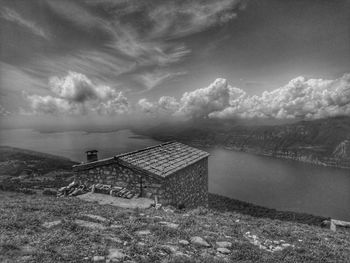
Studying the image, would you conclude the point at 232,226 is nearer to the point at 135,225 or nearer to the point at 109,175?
the point at 135,225

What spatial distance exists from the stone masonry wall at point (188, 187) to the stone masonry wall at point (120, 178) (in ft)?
2.74

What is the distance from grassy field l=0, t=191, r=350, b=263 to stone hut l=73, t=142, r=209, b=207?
4.20 m

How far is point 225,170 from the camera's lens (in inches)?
7421

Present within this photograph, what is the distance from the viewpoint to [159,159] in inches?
627

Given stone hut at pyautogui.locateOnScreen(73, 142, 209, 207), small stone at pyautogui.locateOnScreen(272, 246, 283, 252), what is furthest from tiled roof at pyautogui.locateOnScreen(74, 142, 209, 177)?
small stone at pyautogui.locateOnScreen(272, 246, 283, 252)

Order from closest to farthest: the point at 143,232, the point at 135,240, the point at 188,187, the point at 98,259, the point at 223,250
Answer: the point at 98,259 < the point at 135,240 < the point at 223,250 < the point at 143,232 < the point at 188,187

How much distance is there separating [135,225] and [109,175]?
7.33 meters

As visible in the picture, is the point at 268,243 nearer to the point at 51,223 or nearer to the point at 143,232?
the point at 143,232

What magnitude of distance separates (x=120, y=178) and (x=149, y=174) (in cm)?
214

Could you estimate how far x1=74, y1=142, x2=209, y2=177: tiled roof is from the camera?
43.9 feet

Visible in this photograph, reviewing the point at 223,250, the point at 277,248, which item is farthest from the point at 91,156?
the point at 277,248

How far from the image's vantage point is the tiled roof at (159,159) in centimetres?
1338

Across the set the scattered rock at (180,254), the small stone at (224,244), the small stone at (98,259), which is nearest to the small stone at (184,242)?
the scattered rock at (180,254)

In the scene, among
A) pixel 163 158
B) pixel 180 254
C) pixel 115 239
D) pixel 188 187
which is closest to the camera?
pixel 180 254
